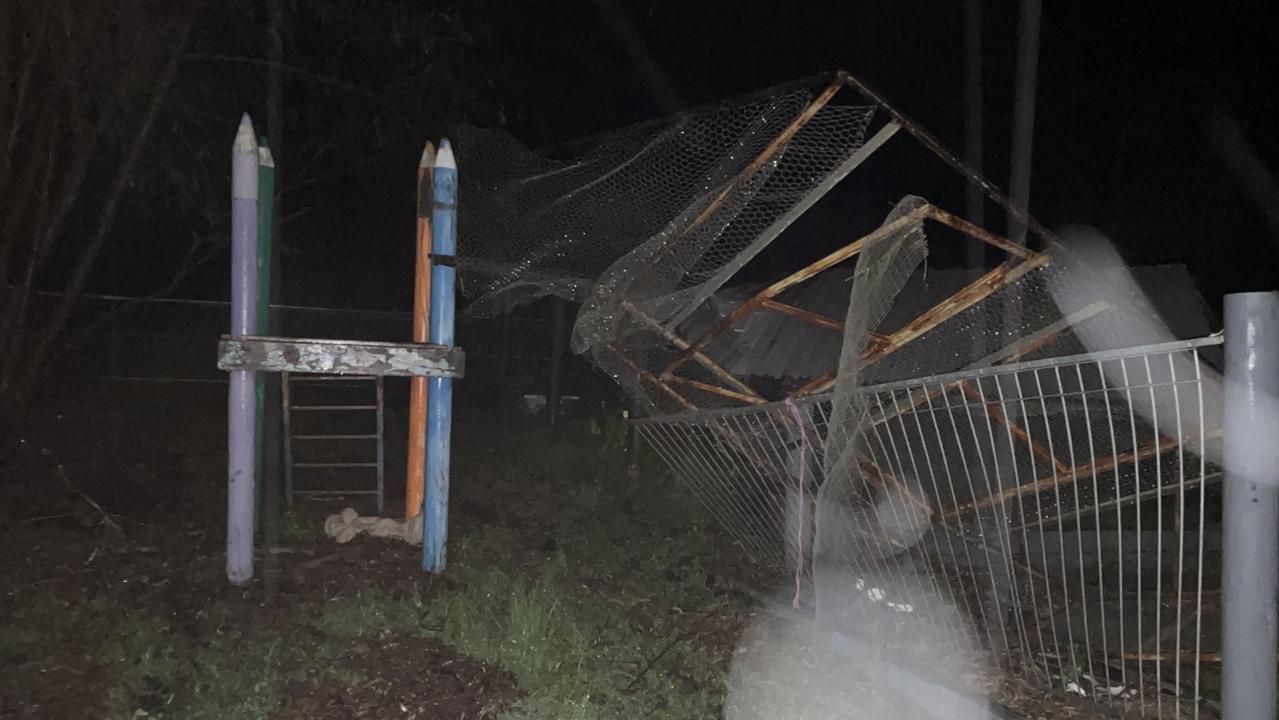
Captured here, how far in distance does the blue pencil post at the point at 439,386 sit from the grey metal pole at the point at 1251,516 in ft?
11.8

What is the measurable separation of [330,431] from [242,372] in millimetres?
6405

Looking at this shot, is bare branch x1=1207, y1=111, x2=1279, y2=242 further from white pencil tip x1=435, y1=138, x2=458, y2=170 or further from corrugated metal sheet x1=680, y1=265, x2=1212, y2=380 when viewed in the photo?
white pencil tip x1=435, y1=138, x2=458, y2=170

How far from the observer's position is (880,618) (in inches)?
188

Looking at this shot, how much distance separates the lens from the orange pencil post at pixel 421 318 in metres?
5.13

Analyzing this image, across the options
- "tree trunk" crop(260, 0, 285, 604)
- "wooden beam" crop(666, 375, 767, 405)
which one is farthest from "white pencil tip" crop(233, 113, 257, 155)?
"wooden beam" crop(666, 375, 767, 405)

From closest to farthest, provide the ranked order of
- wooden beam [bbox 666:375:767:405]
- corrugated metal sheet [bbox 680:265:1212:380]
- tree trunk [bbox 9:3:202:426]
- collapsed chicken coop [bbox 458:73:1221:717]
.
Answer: collapsed chicken coop [bbox 458:73:1221:717] < wooden beam [bbox 666:375:767:405] < tree trunk [bbox 9:3:202:426] < corrugated metal sheet [bbox 680:265:1212:380]

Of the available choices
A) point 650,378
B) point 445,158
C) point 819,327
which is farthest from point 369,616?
point 819,327

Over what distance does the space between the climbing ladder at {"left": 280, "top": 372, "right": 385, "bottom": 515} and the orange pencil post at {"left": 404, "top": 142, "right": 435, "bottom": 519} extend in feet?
2.65

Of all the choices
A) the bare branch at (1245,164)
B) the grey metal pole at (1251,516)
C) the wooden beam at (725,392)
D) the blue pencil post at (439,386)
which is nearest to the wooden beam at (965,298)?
the wooden beam at (725,392)

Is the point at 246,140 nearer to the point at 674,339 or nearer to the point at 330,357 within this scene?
the point at 330,357

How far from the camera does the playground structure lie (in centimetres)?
456

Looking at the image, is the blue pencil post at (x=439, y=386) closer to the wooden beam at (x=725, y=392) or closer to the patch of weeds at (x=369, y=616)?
the patch of weeds at (x=369, y=616)

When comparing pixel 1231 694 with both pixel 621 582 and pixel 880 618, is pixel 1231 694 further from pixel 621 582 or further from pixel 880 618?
pixel 621 582

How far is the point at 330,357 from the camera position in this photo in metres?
4.60
